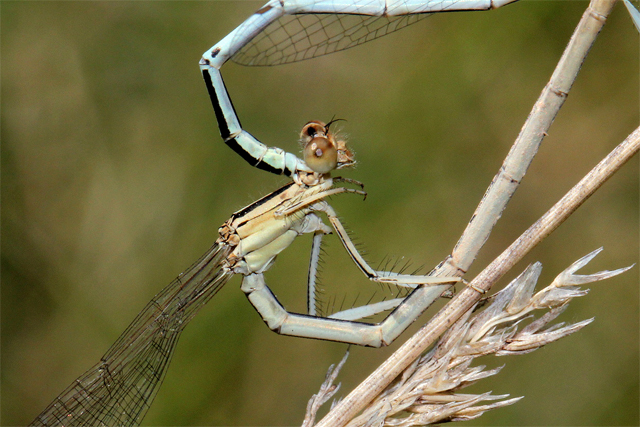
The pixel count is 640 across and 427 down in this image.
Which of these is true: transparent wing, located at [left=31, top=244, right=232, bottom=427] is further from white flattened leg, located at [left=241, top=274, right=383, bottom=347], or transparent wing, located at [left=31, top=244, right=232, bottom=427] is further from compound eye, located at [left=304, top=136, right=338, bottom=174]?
compound eye, located at [left=304, top=136, right=338, bottom=174]

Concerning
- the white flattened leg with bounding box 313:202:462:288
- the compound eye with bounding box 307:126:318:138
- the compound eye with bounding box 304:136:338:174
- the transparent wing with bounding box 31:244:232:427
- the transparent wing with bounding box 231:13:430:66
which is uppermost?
the transparent wing with bounding box 231:13:430:66

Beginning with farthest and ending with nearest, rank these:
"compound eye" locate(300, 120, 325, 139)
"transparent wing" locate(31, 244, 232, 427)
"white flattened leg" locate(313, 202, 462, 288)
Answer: "transparent wing" locate(31, 244, 232, 427) < "compound eye" locate(300, 120, 325, 139) < "white flattened leg" locate(313, 202, 462, 288)

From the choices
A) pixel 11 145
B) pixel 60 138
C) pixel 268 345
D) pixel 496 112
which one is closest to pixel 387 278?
pixel 268 345

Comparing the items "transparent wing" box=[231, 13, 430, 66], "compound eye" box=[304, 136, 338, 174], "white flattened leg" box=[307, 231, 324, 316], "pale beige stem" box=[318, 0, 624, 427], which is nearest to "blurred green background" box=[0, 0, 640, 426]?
"white flattened leg" box=[307, 231, 324, 316]

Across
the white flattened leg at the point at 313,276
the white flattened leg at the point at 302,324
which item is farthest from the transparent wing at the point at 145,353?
the white flattened leg at the point at 313,276

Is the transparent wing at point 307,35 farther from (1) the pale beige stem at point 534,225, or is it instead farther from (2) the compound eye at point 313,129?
(1) the pale beige stem at point 534,225

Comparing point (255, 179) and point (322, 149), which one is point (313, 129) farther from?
point (255, 179)

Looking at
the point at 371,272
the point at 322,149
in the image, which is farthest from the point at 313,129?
the point at 371,272

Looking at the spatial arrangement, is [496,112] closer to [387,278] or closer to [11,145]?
[387,278]

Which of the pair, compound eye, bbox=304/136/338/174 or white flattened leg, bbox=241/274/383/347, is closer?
compound eye, bbox=304/136/338/174
